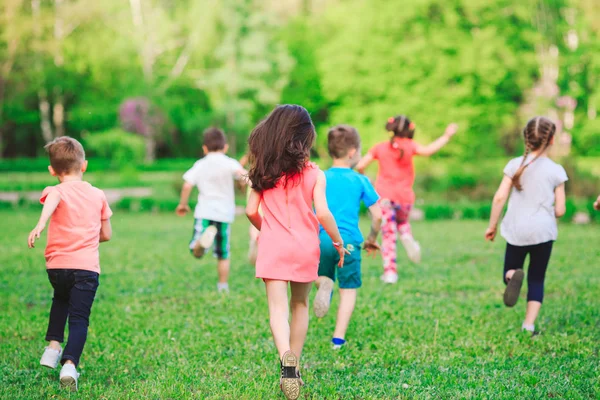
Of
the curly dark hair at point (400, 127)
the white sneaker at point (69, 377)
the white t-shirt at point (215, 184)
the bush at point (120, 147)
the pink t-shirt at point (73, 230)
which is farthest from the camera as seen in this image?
the bush at point (120, 147)

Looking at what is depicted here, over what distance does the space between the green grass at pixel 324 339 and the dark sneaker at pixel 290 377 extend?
354mm

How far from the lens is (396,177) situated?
8500 millimetres

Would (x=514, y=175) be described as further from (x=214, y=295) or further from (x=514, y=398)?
(x=214, y=295)

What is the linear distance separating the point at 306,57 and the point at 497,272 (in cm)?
3552

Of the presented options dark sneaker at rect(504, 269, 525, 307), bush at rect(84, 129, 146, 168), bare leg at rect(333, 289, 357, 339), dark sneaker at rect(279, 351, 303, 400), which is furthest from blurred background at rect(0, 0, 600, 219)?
dark sneaker at rect(279, 351, 303, 400)

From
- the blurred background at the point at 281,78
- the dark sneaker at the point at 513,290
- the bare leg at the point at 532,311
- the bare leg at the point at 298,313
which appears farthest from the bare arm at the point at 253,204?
the blurred background at the point at 281,78

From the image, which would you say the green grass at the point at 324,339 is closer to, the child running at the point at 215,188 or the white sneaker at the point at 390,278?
the white sneaker at the point at 390,278

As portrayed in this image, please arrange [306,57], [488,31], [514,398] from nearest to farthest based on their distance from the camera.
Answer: [514,398]
[488,31]
[306,57]

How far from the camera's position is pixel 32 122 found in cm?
4231

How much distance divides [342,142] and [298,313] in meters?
1.62

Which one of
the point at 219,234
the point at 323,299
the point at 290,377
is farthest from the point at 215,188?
the point at 290,377

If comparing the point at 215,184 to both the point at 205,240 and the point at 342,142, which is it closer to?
the point at 205,240

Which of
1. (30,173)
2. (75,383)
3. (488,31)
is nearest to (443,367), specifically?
(75,383)

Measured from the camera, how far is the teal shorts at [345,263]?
17.2 ft
